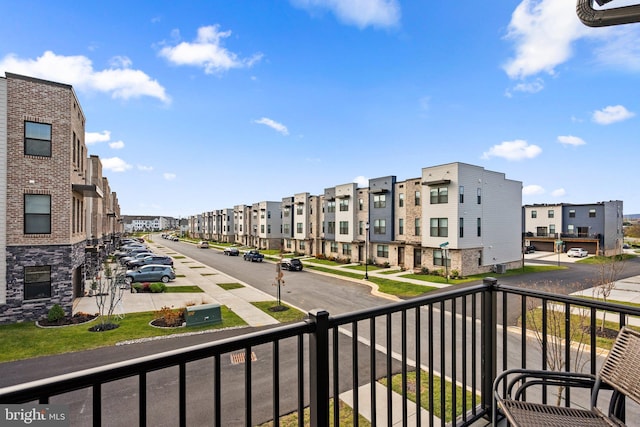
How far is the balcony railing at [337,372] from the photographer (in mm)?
1558

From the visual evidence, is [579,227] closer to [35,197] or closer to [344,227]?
[344,227]

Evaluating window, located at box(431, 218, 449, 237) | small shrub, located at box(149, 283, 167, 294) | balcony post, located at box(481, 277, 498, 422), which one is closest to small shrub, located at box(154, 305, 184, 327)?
small shrub, located at box(149, 283, 167, 294)

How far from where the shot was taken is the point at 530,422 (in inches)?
86.0

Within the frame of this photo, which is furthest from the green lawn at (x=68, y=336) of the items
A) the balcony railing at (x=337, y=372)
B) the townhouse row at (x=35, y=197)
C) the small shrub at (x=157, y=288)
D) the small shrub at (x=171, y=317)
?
the small shrub at (x=157, y=288)

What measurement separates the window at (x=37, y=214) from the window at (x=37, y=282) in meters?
1.67

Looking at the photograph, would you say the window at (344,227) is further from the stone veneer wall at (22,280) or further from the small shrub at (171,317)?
the stone veneer wall at (22,280)

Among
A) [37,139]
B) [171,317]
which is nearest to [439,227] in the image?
[171,317]

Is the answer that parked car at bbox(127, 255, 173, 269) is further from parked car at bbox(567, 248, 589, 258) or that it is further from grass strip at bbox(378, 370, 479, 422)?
parked car at bbox(567, 248, 589, 258)

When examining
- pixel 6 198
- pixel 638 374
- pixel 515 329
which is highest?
pixel 6 198

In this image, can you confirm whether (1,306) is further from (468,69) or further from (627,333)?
(468,69)

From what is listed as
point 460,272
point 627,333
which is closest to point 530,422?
point 627,333

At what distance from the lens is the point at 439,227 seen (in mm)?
25906

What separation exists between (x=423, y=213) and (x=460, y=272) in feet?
18.7

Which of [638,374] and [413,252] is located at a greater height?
[638,374]
